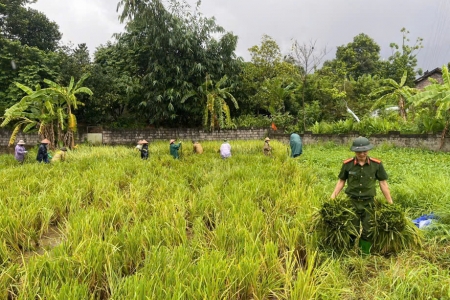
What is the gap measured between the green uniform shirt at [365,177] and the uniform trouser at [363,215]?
75 millimetres

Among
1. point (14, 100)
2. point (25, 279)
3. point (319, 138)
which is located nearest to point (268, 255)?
point (25, 279)

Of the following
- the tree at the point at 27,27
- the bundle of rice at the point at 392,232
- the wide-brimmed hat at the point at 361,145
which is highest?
the tree at the point at 27,27

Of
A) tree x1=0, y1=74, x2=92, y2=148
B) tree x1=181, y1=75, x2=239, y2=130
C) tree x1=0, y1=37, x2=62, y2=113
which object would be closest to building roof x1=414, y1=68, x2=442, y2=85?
tree x1=181, y1=75, x2=239, y2=130

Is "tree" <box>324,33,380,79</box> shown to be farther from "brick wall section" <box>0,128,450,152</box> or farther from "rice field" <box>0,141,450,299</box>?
"rice field" <box>0,141,450,299</box>

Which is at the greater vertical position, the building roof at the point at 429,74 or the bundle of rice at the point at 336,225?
the building roof at the point at 429,74

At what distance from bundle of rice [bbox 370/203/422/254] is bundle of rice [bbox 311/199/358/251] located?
236 millimetres

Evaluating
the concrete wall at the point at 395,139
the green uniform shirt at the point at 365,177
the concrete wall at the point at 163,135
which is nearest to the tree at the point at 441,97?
the concrete wall at the point at 395,139

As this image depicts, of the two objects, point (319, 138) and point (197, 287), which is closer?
point (197, 287)

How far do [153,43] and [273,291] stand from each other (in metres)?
13.7

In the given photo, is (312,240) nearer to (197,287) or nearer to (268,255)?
(268,255)

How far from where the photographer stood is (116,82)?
1424cm

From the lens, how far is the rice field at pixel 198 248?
84.4 inches

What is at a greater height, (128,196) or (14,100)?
(14,100)

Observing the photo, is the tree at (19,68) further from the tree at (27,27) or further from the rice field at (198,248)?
the rice field at (198,248)
